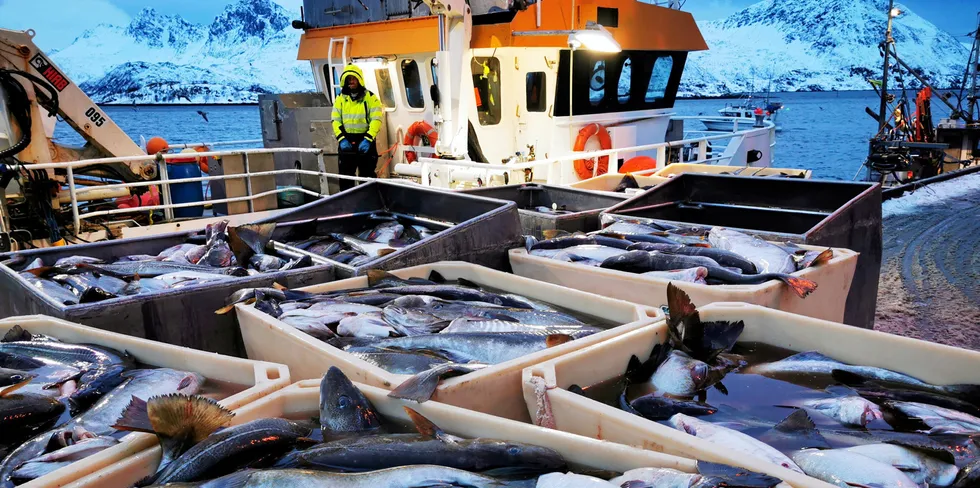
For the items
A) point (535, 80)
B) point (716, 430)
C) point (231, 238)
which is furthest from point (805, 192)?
point (535, 80)

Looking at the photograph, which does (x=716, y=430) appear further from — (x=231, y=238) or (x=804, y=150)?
(x=804, y=150)

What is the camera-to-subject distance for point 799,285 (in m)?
3.31

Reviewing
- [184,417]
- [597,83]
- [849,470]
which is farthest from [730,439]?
[597,83]

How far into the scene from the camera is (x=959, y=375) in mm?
2311

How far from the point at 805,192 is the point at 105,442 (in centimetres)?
497

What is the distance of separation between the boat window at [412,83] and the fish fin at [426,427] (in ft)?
30.1

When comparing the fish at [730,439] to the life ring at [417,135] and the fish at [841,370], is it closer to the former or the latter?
the fish at [841,370]

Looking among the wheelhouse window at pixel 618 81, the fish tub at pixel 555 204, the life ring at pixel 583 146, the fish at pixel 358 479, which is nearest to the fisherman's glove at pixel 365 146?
the wheelhouse window at pixel 618 81

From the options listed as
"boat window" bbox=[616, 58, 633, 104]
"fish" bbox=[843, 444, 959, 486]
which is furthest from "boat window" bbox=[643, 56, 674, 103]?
"fish" bbox=[843, 444, 959, 486]

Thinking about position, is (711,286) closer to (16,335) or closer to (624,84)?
(16,335)

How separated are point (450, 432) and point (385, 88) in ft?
32.9

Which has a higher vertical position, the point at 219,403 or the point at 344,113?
the point at 344,113

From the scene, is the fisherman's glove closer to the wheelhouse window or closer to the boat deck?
the wheelhouse window

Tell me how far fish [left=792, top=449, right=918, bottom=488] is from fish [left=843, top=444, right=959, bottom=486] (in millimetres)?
50
